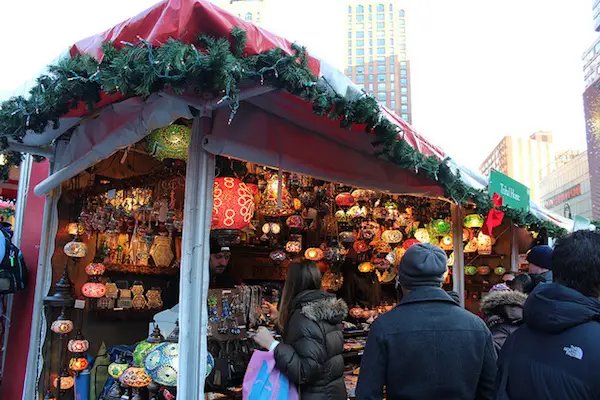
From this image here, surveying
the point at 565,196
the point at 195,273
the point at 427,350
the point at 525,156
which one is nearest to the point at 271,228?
the point at 195,273

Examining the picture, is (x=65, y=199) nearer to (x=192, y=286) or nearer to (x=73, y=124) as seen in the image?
(x=73, y=124)

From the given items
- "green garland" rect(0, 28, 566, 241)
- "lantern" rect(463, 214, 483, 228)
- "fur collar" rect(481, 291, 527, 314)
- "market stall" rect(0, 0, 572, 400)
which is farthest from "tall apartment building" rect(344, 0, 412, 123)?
"green garland" rect(0, 28, 566, 241)

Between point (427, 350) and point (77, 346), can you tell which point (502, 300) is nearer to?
point (427, 350)

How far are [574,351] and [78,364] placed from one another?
3.93 meters

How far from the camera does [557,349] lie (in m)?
1.59

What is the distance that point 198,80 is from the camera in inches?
87.0

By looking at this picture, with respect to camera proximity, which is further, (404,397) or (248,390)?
(248,390)

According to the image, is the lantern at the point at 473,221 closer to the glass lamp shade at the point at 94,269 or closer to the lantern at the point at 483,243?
the lantern at the point at 483,243

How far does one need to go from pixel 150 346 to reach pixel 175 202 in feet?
5.72

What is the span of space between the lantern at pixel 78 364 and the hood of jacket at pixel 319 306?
232 cm

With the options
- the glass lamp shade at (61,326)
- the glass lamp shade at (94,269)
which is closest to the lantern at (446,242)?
the glass lamp shade at (94,269)

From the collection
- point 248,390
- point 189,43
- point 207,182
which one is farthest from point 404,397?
point 189,43

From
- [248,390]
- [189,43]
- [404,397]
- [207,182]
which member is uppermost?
[189,43]

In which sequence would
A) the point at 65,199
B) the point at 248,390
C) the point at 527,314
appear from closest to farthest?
1. the point at 527,314
2. the point at 248,390
3. the point at 65,199
